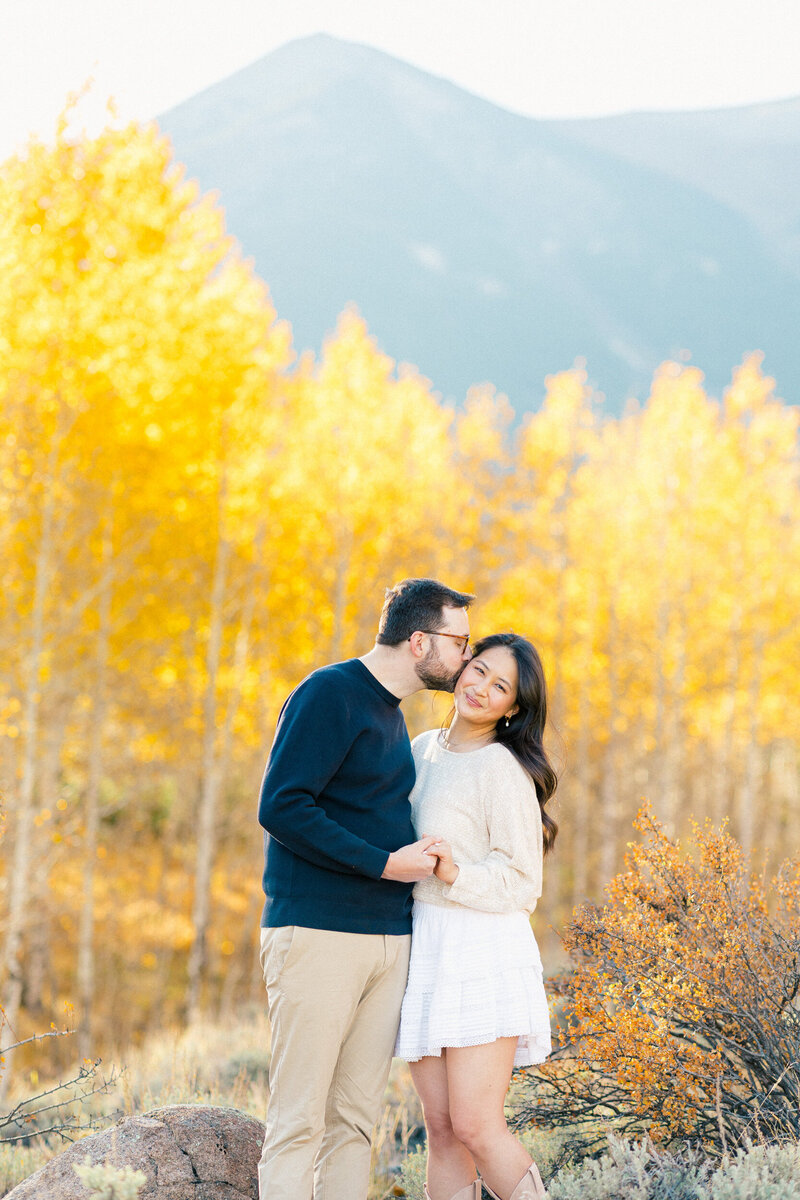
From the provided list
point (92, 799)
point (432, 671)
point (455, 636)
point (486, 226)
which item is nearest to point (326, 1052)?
point (432, 671)

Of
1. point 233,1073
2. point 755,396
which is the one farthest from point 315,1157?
point 755,396

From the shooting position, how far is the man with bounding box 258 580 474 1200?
9.37 feet

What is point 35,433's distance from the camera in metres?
9.06

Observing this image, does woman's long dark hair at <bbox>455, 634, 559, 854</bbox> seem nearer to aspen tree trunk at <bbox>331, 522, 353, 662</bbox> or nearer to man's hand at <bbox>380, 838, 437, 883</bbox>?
man's hand at <bbox>380, 838, 437, 883</bbox>

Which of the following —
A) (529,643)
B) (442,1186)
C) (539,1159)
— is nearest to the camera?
(442,1186)

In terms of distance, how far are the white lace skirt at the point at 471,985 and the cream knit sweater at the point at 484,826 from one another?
0.22ft

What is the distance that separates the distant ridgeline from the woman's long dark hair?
106201mm

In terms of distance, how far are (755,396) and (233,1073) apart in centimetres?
1569

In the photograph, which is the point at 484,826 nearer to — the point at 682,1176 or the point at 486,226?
the point at 682,1176

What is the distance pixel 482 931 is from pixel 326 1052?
0.54 metres

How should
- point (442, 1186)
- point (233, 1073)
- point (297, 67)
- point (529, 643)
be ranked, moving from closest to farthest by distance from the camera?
point (442, 1186), point (529, 643), point (233, 1073), point (297, 67)

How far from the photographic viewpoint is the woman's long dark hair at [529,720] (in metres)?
3.25

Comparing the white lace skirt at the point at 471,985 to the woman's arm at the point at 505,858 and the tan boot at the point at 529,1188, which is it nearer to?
the woman's arm at the point at 505,858

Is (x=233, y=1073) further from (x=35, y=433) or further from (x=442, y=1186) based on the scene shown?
(x=35, y=433)
